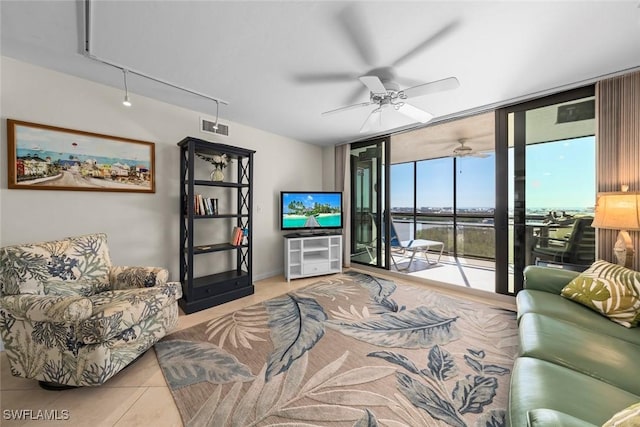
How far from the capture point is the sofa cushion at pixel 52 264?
5.08ft

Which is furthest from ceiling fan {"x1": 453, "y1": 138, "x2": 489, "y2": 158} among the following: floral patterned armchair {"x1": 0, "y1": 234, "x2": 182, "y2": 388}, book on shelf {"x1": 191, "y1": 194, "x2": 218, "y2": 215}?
floral patterned armchair {"x1": 0, "y1": 234, "x2": 182, "y2": 388}

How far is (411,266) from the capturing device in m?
4.50

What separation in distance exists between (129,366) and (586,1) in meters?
3.79

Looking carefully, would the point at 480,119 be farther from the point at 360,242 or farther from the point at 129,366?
the point at 129,366

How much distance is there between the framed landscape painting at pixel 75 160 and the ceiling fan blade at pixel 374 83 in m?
2.36

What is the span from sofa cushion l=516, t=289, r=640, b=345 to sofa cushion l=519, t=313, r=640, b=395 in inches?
3.6

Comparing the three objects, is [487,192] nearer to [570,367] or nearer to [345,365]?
[570,367]

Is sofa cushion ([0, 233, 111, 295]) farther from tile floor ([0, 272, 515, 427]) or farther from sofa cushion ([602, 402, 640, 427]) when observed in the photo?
sofa cushion ([602, 402, 640, 427])

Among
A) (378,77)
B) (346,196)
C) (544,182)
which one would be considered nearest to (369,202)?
(346,196)

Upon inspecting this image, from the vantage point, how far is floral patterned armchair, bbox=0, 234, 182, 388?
1385 mm

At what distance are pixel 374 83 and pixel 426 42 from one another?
1.41ft

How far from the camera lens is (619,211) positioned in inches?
70.9

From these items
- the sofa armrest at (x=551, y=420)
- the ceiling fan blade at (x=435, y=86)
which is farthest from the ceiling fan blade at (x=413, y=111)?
the sofa armrest at (x=551, y=420)

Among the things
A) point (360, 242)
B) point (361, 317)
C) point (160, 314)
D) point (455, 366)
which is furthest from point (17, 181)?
point (360, 242)
